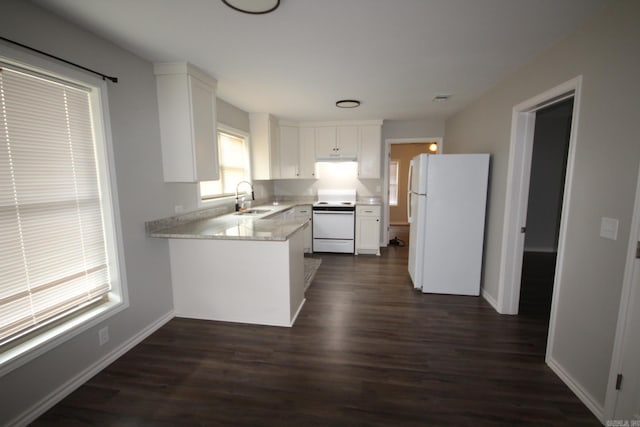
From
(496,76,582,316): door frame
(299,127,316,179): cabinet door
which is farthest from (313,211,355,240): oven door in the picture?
(496,76,582,316): door frame

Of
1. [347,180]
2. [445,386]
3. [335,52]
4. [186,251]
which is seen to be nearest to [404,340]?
[445,386]

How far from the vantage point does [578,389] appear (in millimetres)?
1807

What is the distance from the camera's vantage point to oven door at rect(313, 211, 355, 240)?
500 centimetres

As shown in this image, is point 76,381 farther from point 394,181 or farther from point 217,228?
point 394,181

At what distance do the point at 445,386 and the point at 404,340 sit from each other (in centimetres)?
56

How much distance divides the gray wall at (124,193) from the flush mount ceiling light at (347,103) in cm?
225

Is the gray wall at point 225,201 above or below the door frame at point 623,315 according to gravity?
above

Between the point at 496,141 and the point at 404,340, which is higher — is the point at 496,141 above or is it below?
above

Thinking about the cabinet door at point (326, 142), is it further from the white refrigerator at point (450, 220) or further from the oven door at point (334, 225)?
the white refrigerator at point (450, 220)

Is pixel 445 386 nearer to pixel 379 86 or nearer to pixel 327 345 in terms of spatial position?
pixel 327 345

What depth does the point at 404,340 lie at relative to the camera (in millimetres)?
2426

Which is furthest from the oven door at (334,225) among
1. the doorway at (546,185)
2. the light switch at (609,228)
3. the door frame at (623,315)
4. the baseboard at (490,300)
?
the door frame at (623,315)

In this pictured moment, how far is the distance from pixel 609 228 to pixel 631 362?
2.39 ft

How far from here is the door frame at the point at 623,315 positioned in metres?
1.43
